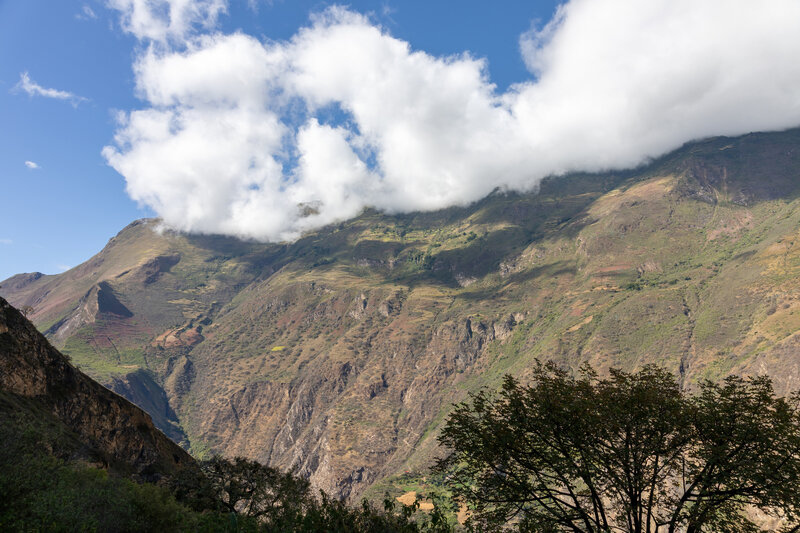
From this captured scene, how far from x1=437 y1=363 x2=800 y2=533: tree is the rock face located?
4205 cm

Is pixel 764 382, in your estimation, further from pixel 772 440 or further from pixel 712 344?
pixel 712 344

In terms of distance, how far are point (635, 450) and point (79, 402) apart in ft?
205

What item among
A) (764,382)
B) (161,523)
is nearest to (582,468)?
(764,382)

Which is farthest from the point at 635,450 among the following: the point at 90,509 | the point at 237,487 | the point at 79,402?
the point at 79,402

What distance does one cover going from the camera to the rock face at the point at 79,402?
1738 inches

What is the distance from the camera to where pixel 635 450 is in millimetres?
22891

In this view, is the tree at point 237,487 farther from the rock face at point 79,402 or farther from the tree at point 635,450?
the tree at point 635,450

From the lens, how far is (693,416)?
22.3 metres

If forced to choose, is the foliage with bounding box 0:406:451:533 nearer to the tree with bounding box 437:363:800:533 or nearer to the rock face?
the tree with bounding box 437:363:800:533

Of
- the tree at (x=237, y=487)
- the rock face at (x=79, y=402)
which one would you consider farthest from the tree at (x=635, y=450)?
the rock face at (x=79, y=402)

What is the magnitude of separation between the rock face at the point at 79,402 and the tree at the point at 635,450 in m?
42.1

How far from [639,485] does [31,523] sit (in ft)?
Result: 96.9

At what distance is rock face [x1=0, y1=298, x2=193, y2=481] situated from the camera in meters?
44.2

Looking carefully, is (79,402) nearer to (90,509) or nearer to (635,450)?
(90,509)
